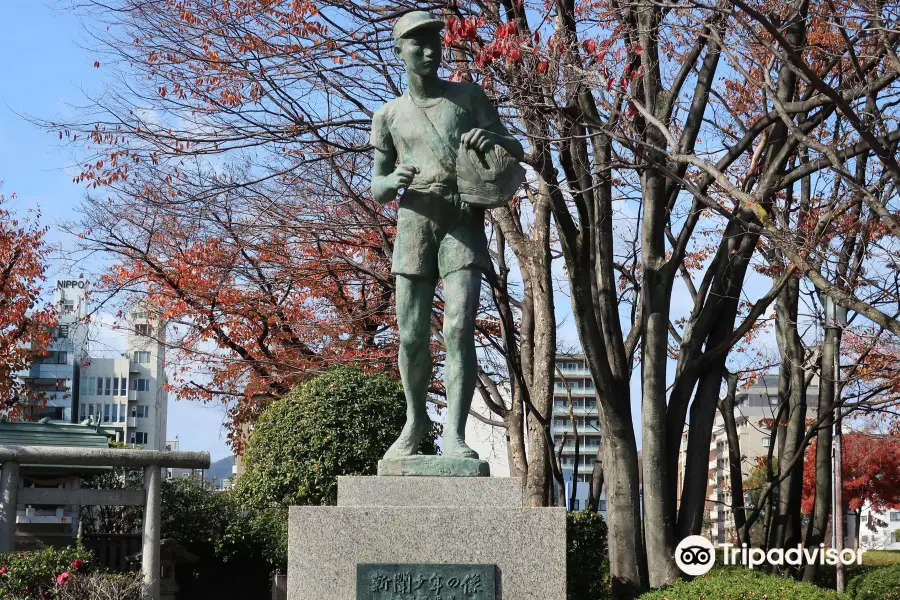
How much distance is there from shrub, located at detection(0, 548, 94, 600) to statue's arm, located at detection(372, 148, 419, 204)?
6.09m

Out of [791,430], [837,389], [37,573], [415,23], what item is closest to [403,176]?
[415,23]

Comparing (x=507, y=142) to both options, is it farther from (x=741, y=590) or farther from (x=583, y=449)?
(x=583, y=449)

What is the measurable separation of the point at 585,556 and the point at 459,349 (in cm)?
647

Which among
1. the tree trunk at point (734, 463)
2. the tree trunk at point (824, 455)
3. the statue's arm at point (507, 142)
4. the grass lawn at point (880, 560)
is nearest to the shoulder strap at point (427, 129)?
the statue's arm at point (507, 142)

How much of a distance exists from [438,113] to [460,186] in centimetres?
49

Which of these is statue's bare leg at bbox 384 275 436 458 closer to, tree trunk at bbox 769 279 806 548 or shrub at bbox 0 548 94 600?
shrub at bbox 0 548 94 600

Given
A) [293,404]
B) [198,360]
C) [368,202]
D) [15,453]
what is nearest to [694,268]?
[368,202]

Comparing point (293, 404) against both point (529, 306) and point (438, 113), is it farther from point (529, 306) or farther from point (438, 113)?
Result: point (438, 113)

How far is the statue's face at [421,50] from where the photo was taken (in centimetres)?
643

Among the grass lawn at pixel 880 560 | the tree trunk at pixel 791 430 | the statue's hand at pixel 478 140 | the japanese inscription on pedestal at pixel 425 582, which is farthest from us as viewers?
the grass lawn at pixel 880 560

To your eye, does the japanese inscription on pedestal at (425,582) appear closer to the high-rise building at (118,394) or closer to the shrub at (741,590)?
the shrub at (741,590)

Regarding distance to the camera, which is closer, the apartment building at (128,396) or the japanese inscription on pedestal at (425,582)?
the japanese inscription on pedestal at (425,582)

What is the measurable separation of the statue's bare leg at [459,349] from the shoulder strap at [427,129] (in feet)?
2.21

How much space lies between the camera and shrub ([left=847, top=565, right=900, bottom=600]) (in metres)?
10.9
